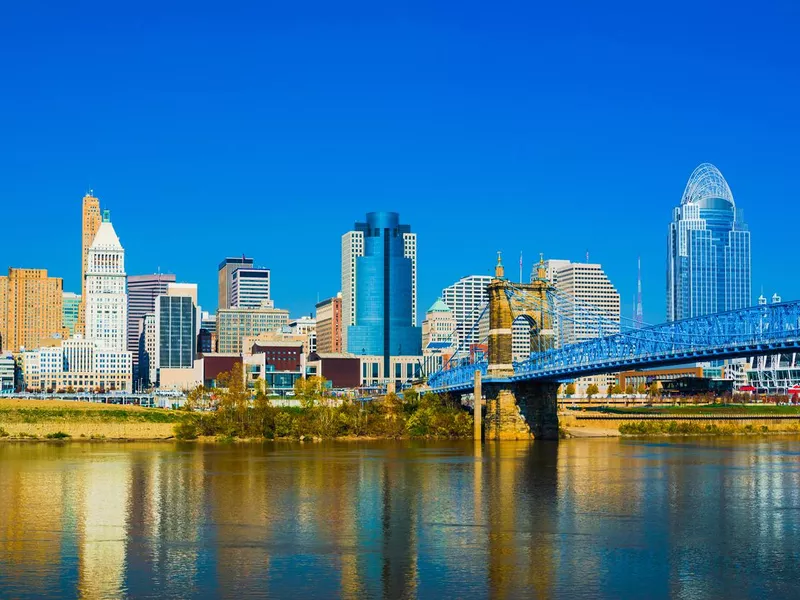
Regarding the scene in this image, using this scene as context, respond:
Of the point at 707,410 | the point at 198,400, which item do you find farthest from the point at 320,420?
the point at 707,410

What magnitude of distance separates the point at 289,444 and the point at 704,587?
69.4 metres

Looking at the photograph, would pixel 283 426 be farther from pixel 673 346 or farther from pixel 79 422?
pixel 673 346

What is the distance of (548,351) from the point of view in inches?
4028

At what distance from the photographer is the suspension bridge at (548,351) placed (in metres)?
89.0

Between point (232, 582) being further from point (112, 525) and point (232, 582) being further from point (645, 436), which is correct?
point (645, 436)

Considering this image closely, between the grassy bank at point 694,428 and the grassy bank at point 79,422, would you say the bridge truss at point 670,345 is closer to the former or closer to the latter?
the grassy bank at point 694,428

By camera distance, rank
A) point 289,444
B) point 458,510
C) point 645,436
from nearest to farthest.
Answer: point 458,510 < point 289,444 < point 645,436

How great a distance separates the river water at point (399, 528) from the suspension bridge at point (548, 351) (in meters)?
13.8

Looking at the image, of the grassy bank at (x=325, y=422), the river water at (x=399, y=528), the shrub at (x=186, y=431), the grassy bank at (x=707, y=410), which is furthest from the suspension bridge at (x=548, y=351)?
the shrub at (x=186, y=431)

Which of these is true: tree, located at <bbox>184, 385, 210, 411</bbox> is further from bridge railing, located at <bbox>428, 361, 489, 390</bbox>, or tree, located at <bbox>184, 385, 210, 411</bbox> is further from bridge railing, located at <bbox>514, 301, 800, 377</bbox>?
bridge railing, located at <bbox>514, 301, 800, 377</bbox>

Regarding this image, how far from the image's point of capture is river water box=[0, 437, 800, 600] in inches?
1382

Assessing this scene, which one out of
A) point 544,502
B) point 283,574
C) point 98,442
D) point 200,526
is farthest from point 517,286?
point 283,574

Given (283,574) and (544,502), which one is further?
(544,502)

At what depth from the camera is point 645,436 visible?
12088 centimetres
